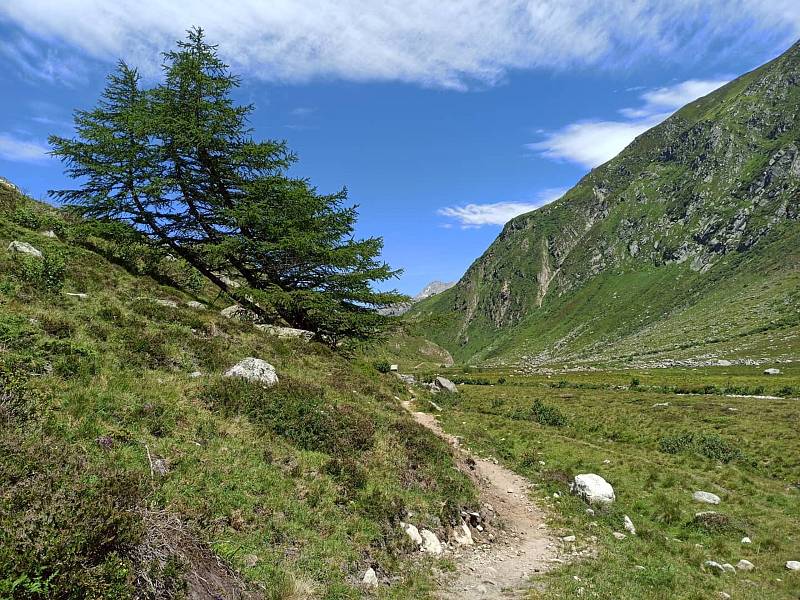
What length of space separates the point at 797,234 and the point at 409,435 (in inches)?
7997

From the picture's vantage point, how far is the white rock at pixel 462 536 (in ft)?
37.7

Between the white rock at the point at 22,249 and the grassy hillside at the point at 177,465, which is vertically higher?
the white rock at the point at 22,249

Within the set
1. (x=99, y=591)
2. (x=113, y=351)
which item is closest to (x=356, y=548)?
(x=99, y=591)

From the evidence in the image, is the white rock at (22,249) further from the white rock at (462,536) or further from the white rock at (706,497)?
the white rock at (706,497)

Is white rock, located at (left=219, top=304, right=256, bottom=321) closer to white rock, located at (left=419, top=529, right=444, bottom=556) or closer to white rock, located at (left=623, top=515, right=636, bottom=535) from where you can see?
white rock, located at (left=419, top=529, right=444, bottom=556)

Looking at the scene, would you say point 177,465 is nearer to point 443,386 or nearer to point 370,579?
point 370,579

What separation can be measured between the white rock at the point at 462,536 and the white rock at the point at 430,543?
0.80m

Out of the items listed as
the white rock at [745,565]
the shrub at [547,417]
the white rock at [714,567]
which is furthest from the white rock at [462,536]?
the shrub at [547,417]

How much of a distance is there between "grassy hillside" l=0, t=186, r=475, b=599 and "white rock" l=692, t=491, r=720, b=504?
10.7 metres

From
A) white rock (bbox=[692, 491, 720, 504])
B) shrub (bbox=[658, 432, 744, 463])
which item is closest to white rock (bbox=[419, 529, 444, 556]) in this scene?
white rock (bbox=[692, 491, 720, 504])

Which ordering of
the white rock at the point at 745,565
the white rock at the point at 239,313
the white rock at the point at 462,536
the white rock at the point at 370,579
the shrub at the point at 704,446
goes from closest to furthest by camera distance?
the white rock at the point at 370,579
the white rock at the point at 462,536
the white rock at the point at 745,565
the white rock at the point at 239,313
the shrub at the point at 704,446

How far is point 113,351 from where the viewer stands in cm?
1230

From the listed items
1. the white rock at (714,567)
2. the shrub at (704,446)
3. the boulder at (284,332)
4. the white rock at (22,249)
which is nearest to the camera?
the white rock at (714,567)

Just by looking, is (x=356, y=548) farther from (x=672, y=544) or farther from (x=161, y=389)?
(x=672, y=544)
